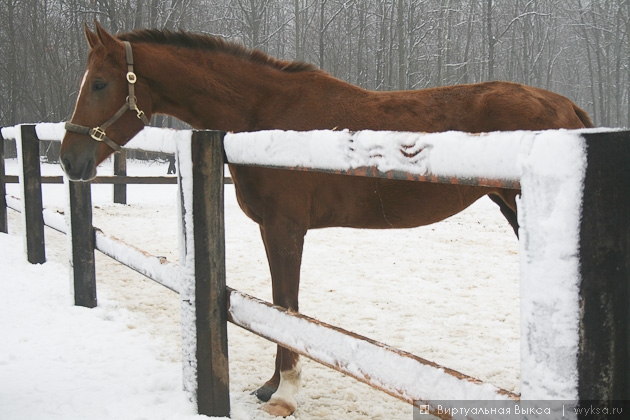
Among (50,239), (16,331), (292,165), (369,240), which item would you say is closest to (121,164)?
(50,239)

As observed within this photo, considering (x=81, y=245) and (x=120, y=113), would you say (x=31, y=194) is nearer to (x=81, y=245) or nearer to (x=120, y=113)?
(x=81, y=245)

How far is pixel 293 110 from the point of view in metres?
3.05

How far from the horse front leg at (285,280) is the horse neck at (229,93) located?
631mm

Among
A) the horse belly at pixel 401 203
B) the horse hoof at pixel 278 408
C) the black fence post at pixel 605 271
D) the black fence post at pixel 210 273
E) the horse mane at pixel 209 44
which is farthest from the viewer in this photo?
the horse mane at pixel 209 44

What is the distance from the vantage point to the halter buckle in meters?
3.00

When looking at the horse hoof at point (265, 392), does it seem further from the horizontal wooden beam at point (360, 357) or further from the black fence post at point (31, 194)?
the black fence post at point (31, 194)

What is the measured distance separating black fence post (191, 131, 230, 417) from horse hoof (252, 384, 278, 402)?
44cm

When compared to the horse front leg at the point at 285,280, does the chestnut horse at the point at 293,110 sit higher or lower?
higher

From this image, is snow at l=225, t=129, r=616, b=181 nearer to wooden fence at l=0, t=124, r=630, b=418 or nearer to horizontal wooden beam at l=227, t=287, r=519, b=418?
wooden fence at l=0, t=124, r=630, b=418

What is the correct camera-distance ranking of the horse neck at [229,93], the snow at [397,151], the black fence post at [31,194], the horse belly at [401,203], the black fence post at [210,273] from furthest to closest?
the black fence post at [31,194], the horse neck at [229,93], the horse belly at [401,203], the black fence post at [210,273], the snow at [397,151]

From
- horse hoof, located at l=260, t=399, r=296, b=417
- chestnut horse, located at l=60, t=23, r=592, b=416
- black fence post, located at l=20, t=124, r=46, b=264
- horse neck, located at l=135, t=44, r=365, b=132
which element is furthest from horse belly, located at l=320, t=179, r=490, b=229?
black fence post, located at l=20, t=124, r=46, b=264

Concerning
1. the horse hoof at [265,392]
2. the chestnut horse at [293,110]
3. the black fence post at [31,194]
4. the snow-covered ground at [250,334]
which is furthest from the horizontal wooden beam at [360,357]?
the black fence post at [31,194]

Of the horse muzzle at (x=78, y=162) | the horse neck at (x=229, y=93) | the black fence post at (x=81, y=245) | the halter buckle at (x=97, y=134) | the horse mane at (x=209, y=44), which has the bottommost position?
the black fence post at (x=81, y=245)

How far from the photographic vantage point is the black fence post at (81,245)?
407 centimetres
